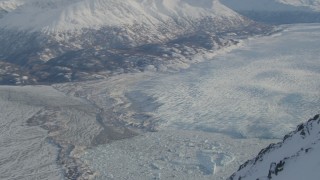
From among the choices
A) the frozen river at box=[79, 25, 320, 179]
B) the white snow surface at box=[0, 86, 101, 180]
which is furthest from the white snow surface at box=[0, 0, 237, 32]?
the white snow surface at box=[0, 86, 101, 180]

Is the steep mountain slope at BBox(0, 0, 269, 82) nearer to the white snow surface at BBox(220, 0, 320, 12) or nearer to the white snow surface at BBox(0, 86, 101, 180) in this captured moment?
the white snow surface at BBox(0, 86, 101, 180)

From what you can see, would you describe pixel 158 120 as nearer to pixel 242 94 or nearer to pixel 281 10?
pixel 242 94

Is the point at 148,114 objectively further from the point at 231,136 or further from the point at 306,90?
the point at 306,90

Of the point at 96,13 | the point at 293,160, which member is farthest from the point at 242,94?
→ the point at 96,13

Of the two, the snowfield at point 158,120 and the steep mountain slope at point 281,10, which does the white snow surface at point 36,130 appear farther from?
the steep mountain slope at point 281,10

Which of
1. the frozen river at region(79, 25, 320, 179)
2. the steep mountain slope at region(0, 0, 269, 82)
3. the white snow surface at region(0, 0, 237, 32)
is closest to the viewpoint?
the frozen river at region(79, 25, 320, 179)

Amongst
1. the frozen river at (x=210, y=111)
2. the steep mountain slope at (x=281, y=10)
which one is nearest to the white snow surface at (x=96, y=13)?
the steep mountain slope at (x=281, y=10)

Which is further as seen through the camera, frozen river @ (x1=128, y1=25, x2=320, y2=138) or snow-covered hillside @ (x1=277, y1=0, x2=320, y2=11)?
snow-covered hillside @ (x1=277, y1=0, x2=320, y2=11)
